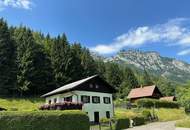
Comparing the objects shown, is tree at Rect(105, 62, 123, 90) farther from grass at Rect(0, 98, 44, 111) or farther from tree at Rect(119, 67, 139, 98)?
grass at Rect(0, 98, 44, 111)

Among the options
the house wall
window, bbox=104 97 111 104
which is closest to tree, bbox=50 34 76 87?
the house wall

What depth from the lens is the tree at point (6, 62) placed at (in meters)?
69.6

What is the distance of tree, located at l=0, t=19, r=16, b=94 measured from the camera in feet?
228

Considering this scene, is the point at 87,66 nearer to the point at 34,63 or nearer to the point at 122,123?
the point at 34,63

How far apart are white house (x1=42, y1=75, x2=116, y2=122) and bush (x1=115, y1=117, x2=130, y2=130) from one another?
1133 cm

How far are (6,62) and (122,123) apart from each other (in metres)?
43.1

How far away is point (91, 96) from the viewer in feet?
170

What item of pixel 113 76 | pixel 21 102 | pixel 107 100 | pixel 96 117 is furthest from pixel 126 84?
pixel 96 117

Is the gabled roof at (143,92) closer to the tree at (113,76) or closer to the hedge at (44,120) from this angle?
the tree at (113,76)

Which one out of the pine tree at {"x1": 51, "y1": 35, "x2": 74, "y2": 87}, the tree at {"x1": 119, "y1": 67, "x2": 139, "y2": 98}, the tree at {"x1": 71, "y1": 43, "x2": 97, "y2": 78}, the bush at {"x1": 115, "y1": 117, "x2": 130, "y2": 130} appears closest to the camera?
the bush at {"x1": 115, "y1": 117, "x2": 130, "y2": 130}

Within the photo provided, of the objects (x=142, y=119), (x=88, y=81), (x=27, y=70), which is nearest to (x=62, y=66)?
(x=27, y=70)

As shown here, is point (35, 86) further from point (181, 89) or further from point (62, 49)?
point (181, 89)

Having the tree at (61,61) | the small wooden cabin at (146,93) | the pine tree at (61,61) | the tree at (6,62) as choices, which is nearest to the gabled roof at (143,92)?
the small wooden cabin at (146,93)

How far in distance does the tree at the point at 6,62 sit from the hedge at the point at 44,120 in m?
40.9
